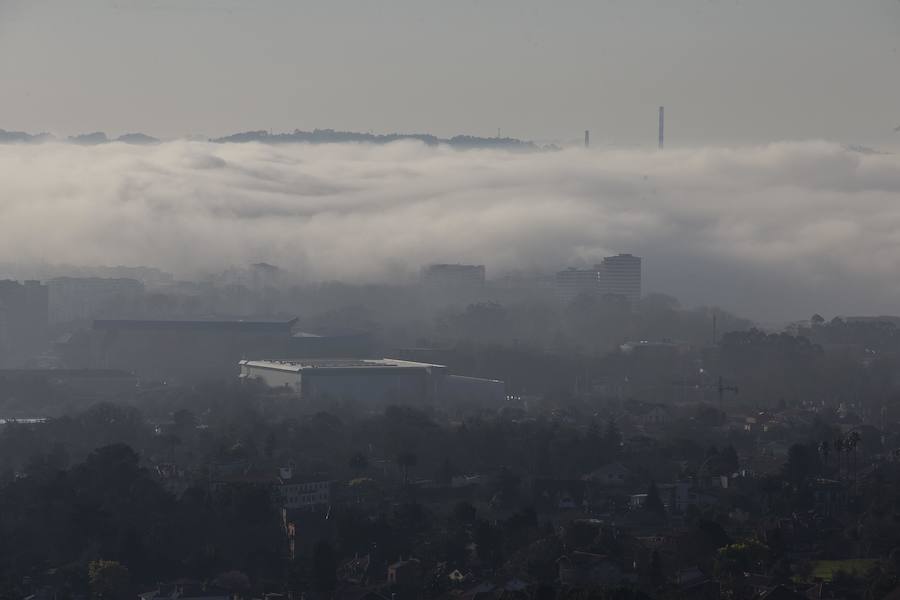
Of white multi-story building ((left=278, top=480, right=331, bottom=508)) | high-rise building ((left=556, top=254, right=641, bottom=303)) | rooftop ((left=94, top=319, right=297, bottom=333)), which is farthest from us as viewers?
high-rise building ((left=556, top=254, right=641, bottom=303))

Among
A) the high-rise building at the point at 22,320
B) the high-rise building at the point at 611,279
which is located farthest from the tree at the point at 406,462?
the high-rise building at the point at 611,279

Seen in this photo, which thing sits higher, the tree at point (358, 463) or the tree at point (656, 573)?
the tree at point (358, 463)

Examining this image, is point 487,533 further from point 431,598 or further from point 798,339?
point 798,339

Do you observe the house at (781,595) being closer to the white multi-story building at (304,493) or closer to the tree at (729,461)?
the white multi-story building at (304,493)

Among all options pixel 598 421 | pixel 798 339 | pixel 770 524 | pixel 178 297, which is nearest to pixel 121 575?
pixel 770 524

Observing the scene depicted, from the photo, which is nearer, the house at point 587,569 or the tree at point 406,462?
the house at point 587,569

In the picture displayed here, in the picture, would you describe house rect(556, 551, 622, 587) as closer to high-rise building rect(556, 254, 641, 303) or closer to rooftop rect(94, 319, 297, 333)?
rooftop rect(94, 319, 297, 333)

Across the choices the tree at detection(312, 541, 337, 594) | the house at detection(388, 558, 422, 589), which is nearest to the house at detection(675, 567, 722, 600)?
the house at detection(388, 558, 422, 589)
